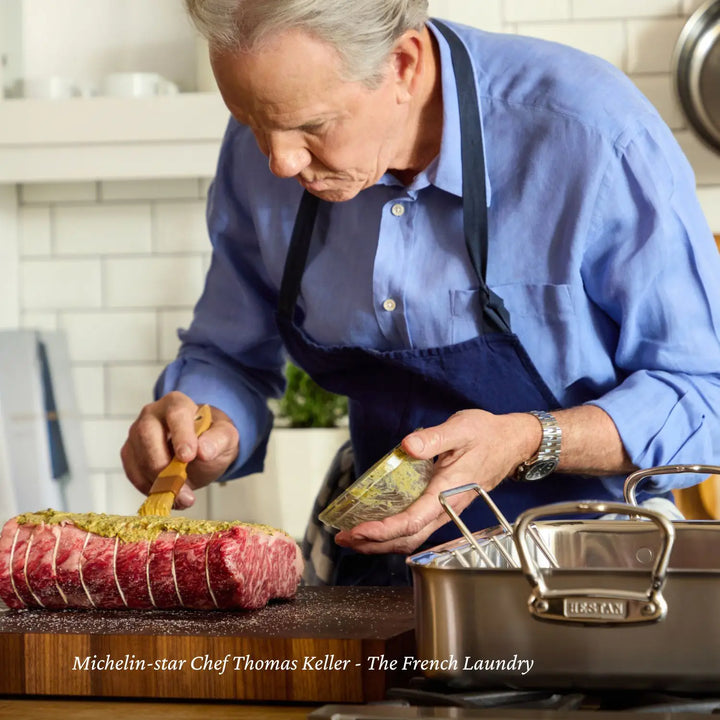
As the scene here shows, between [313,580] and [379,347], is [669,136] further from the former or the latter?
[313,580]

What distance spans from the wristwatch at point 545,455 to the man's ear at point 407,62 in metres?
0.43

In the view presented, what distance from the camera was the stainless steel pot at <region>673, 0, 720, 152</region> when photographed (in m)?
2.48

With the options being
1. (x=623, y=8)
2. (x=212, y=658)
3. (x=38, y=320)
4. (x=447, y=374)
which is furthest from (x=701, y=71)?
(x=212, y=658)

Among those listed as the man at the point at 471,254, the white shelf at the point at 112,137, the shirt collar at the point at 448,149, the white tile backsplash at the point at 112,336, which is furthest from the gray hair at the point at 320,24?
the white tile backsplash at the point at 112,336

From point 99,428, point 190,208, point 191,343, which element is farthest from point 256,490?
point 191,343

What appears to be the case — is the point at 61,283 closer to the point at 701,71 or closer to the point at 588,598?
the point at 701,71

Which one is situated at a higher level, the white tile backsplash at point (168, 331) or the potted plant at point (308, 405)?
the white tile backsplash at point (168, 331)

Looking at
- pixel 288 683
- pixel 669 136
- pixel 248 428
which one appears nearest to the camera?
pixel 288 683

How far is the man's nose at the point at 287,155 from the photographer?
4.13ft

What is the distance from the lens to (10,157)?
2.70 metres

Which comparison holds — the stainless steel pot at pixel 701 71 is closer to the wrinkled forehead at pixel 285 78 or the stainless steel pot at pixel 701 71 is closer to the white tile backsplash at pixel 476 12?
the white tile backsplash at pixel 476 12

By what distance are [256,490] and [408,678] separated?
1.71 metres

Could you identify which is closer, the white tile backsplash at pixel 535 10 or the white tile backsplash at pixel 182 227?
the white tile backsplash at pixel 535 10

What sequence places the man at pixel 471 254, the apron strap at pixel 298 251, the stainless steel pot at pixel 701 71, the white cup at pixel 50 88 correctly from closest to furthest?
the man at pixel 471 254 < the apron strap at pixel 298 251 < the stainless steel pot at pixel 701 71 < the white cup at pixel 50 88
